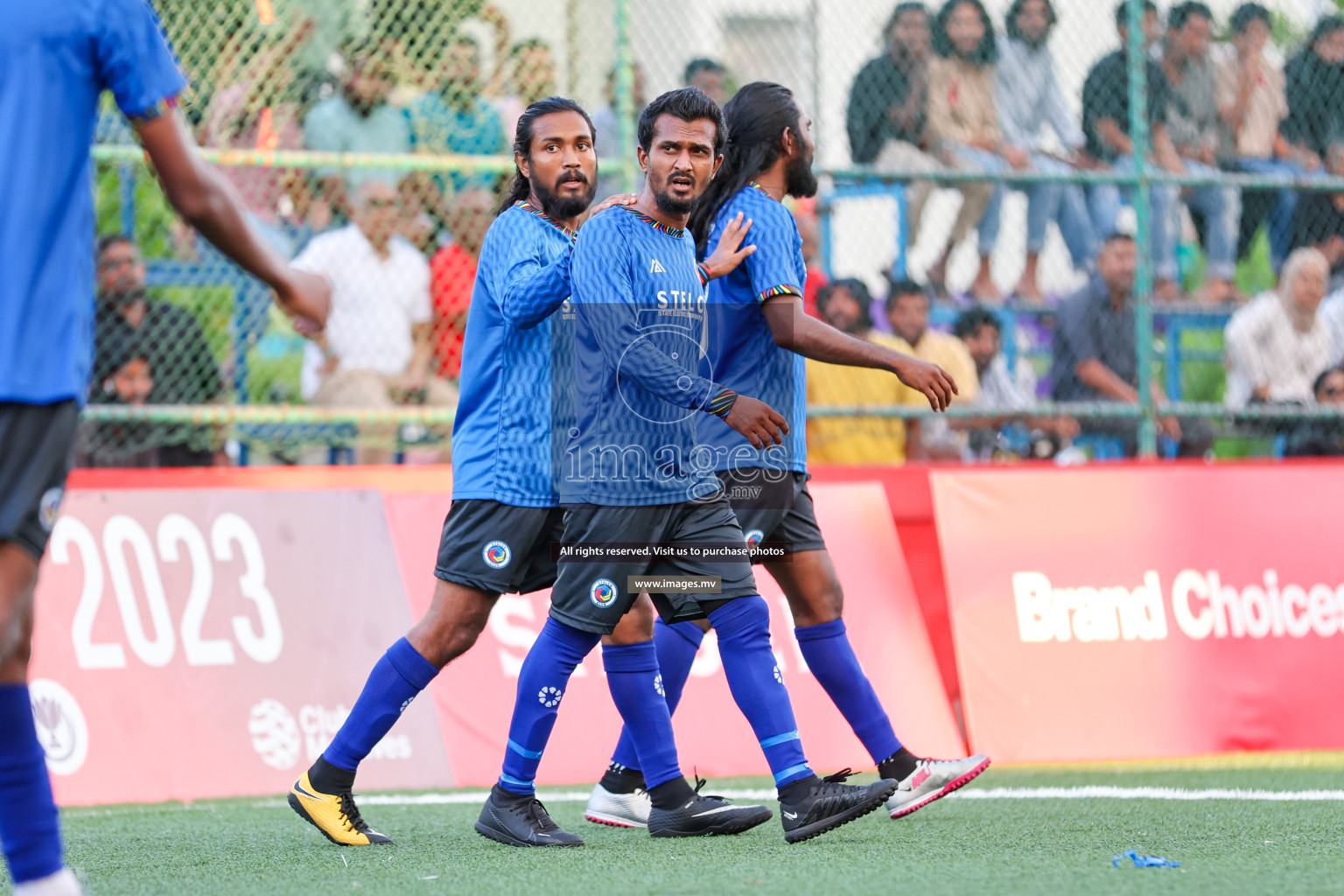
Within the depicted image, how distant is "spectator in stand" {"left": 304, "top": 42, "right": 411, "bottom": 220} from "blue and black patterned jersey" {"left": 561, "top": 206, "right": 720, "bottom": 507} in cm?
369

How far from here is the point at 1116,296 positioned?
7.99 meters

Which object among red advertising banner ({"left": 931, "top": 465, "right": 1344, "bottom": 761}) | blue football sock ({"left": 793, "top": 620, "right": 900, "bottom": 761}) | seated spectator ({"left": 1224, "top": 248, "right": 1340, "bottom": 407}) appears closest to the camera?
blue football sock ({"left": 793, "top": 620, "right": 900, "bottom": 761})

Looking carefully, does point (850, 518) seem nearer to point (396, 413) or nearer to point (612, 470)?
point (396, 413)

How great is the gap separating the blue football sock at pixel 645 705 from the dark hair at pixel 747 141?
1.26 metres

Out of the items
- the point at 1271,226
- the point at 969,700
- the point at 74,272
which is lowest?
the point at 969,700

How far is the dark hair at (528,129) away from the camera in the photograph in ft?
14.9

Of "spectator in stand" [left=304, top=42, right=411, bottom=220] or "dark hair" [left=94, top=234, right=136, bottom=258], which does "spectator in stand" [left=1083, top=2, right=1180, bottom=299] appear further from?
"dark hair" [left=94, top=234, right=136, bottom=258]

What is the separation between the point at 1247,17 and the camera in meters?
8.61

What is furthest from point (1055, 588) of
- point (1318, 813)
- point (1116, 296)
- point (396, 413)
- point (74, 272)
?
point (74, 272)

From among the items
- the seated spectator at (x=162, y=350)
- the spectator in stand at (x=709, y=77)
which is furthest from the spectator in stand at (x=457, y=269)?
the spectator in stand at (x=709, y=77)

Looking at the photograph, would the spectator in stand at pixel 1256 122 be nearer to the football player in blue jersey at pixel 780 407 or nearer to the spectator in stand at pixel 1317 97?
the spectator in stand at pixel 1317 97

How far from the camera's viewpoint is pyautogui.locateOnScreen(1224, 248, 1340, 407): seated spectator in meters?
8.42

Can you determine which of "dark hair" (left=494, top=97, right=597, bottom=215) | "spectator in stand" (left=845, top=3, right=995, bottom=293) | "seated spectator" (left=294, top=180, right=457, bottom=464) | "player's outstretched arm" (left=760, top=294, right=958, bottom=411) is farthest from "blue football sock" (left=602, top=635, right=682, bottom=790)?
"spectator in stand" (left=845, top=3, right=995, bottom=293)

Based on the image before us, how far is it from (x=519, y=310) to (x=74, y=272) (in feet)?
5.32
